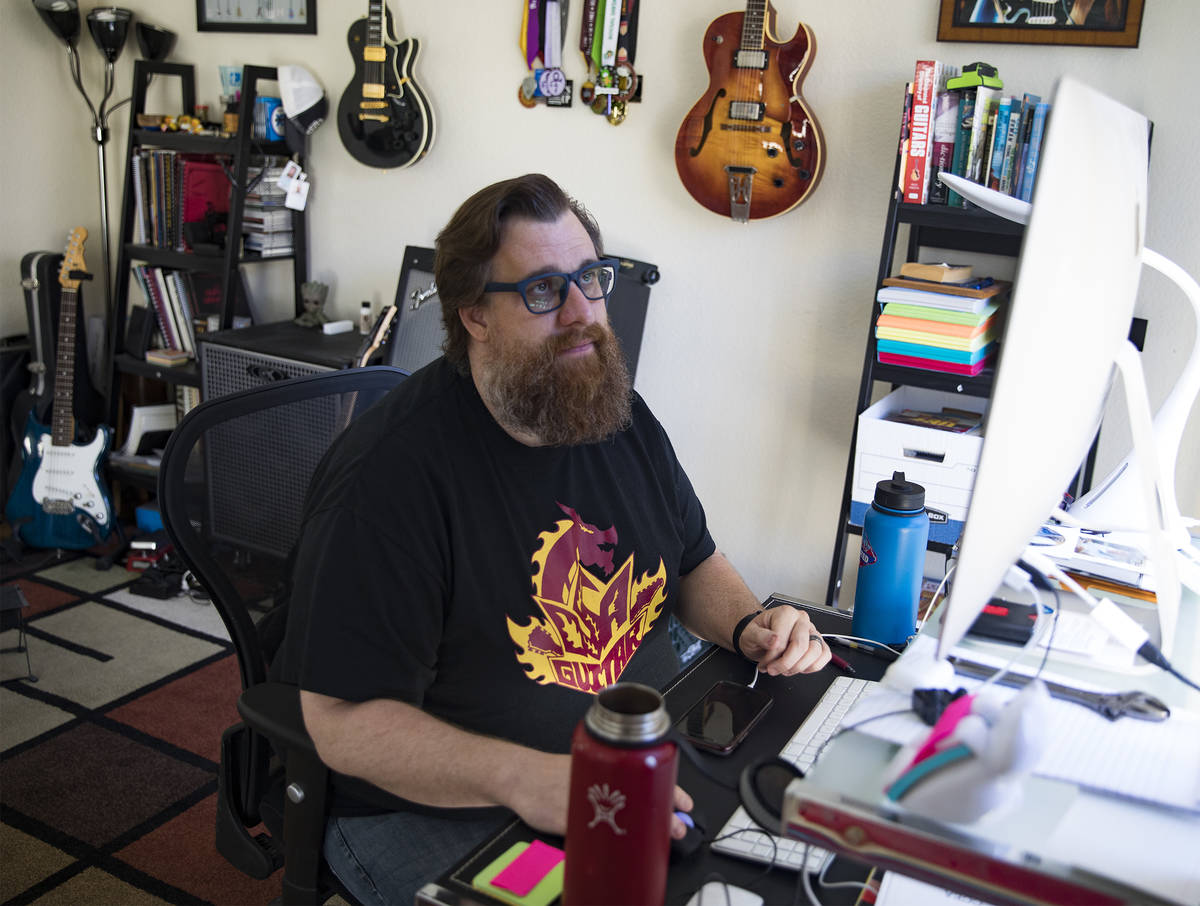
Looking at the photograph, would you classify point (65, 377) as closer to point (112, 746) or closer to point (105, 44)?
point (105, 44)

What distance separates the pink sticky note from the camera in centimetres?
83

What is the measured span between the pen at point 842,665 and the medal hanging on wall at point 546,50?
1.91 m

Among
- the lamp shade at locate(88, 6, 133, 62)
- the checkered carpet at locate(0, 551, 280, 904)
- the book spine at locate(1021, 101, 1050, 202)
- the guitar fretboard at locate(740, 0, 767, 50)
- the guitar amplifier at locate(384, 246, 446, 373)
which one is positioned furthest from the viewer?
the lamp shade at locate(88, 6, 133, 62)

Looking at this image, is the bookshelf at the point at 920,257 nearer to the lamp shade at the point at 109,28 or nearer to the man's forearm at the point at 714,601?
the man's forearm at the point at 714,601

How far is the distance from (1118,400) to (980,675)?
1.59 m

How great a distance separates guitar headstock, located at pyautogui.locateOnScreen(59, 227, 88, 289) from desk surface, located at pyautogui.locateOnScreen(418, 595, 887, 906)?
8.87ft

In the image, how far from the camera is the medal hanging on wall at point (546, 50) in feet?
8.83

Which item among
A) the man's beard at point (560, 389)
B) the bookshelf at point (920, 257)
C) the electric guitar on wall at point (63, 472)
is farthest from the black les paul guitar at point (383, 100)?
the man's beard at point (560, 389)

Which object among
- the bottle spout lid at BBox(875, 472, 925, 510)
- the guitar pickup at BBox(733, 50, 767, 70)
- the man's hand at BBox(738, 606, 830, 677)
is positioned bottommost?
the man's hand at BBox(738, 606, 830, 677)

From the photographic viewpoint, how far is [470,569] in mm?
1184

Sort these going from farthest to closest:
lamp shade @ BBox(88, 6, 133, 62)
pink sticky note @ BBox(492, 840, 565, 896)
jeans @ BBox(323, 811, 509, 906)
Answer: lamp shade @ BBox(88, 6, 133, 62), jeans @ BBox(323, 811, 509, 906), pink sticky note @ BBox(492, 840, 565, 896)

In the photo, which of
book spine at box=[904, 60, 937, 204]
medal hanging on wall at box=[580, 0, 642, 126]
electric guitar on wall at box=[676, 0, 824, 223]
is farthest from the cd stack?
book spine at box=[904, 60, 937, 204]

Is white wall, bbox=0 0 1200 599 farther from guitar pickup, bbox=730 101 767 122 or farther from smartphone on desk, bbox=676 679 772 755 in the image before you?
smartphone on desk, bbox=676 679 772 755

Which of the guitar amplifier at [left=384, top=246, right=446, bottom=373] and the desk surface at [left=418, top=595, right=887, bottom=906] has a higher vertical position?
the guitar amplifier at [left=384, top=246, right=446, bottom=373]
